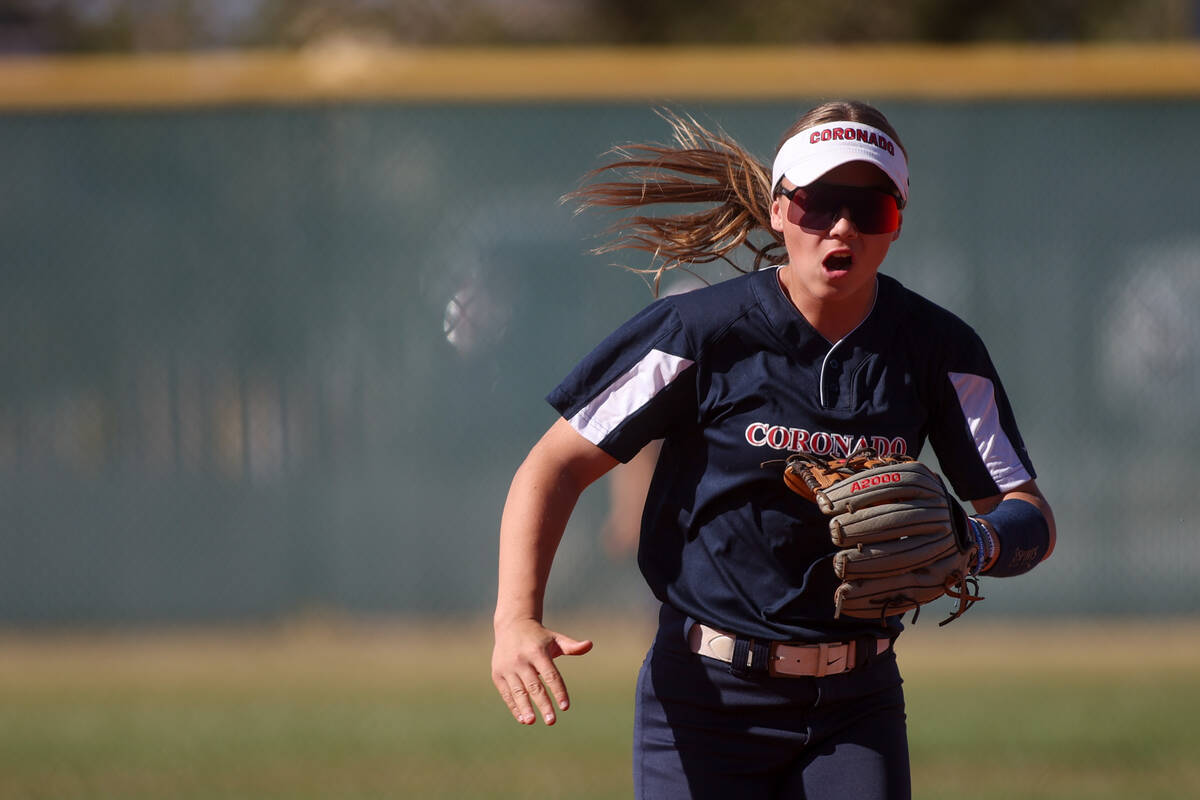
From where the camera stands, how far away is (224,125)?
278 inches

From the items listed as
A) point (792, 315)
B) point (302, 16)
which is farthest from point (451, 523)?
point (302, 16)

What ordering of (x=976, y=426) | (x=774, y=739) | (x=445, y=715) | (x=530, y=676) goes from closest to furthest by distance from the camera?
(x=530, y=676) → (x=774, y=739) → (x=976, y=426) → (x=445, y=715)

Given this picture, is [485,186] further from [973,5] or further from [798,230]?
[973,5]

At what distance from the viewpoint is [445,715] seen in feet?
19.4

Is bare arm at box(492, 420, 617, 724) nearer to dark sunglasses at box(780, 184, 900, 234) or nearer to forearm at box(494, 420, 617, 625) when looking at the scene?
forearm at box(494, 420, 617, 625)

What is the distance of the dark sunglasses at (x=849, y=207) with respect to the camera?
256cm

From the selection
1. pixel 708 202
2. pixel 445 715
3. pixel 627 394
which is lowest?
pixel 445 715

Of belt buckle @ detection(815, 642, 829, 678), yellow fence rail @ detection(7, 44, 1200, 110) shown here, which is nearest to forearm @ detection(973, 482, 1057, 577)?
belt buckle @ detection(815, 642, 829, 678)

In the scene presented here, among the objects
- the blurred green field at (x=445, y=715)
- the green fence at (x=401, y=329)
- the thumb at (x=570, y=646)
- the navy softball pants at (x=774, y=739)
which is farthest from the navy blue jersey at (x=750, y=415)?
the green fence at (x=401, y=329)

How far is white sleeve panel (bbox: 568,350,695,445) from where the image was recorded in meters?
2.57

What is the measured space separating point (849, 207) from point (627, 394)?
21.1 inches

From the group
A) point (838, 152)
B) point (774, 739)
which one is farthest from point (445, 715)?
point (838, 152)

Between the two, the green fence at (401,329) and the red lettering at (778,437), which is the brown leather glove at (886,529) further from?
the green fence at (401,329)

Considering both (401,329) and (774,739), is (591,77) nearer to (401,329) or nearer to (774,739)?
(401,329)
